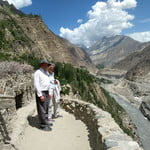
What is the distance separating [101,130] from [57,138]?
151 centimetres

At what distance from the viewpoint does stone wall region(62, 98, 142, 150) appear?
4.27 meters

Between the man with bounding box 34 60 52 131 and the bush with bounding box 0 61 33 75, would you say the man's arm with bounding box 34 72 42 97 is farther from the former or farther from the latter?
the bush with bounding box 0 61 33 75

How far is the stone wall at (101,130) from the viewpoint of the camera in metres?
4.27

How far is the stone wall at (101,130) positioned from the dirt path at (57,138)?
0.89ft

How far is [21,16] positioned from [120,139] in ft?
193

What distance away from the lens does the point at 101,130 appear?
214 inches

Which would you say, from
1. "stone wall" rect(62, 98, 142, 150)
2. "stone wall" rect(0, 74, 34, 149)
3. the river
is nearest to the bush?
"stone wall" rect(0, 74, 34, 149)

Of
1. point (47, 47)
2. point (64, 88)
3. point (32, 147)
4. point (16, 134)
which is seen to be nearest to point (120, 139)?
point (32, 147)

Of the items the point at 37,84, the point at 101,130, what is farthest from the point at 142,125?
the point at 101,130

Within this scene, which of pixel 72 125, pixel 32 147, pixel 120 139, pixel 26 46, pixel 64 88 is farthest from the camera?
pixel 26 46

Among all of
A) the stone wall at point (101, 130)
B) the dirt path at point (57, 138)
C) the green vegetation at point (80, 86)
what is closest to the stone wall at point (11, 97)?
the dirt path at point (57, 138)

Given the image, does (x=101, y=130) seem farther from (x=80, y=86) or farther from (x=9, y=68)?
(x=80, y=86)

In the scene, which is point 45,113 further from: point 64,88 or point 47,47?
point 47,47

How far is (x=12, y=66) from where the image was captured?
34.6ft
